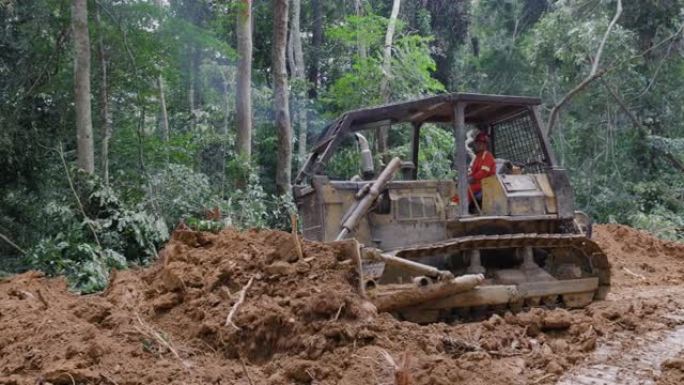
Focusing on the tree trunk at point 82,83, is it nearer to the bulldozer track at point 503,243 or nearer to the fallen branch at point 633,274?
the bulldozer track at point 503,243

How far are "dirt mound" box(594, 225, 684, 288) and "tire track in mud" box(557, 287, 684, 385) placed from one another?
13.0 ft

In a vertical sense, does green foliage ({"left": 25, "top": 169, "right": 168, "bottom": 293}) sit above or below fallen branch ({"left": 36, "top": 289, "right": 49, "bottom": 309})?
above

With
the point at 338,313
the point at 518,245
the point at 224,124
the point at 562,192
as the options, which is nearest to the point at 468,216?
the point at 518,245

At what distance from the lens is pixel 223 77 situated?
75.3 feet

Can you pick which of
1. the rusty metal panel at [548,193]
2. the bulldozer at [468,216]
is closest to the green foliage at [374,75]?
the bulldozer at [468,216]

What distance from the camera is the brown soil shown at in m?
4.37

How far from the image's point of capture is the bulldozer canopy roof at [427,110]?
7.16 meters

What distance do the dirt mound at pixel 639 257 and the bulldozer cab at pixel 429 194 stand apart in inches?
123

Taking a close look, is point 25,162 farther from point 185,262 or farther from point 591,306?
point 591,306

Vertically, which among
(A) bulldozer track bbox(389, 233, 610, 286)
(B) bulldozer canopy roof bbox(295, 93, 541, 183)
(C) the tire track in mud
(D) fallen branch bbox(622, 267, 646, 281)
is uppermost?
(B) bulldozer canopy roof bbox(295, 93, 541, 183)

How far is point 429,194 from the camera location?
24.3 ft

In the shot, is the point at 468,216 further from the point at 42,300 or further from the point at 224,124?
the point at 224,124

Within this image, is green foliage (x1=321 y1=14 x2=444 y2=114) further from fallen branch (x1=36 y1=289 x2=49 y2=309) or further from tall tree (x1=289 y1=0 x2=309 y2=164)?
fallen branch (x1=36 y1=289 x2=49 y2=309)

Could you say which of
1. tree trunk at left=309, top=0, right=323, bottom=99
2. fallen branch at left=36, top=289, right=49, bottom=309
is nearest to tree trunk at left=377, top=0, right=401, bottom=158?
tree trunk at left=309, top=0, right=323, bottom=99
